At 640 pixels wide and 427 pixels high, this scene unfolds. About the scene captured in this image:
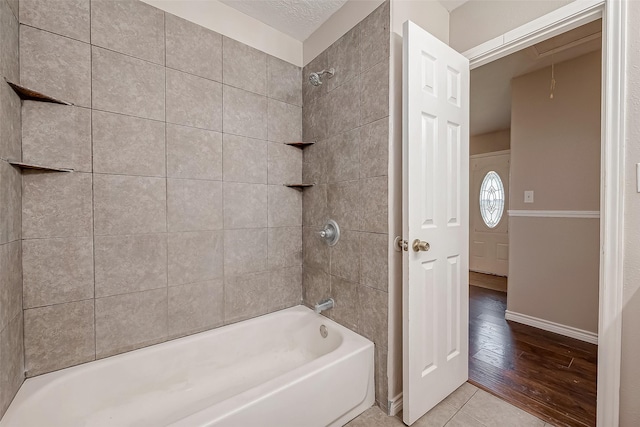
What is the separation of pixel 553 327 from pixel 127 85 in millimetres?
3717

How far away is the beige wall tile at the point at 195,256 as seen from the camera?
164 centimetres

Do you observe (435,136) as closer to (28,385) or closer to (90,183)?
(90,183)

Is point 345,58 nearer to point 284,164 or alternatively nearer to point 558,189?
point 284,164

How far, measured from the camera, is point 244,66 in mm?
1878

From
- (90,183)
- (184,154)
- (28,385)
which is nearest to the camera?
(28,385)

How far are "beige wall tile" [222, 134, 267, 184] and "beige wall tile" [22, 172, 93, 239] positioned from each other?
0.73 meters

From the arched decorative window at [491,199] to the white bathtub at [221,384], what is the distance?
13.2ft

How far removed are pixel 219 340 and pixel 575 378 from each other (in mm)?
2333

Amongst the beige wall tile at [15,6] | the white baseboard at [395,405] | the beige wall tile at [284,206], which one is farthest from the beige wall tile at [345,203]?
the beige wall tile at [15,6]

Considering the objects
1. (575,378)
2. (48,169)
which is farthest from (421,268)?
(48,169)

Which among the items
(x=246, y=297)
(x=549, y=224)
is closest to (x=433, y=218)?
(x=246, y=297)

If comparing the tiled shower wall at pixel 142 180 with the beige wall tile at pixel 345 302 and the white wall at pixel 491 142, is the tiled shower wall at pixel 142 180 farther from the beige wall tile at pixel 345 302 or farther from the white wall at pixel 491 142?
the white wall at pixel 491 142

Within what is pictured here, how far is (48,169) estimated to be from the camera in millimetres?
1258

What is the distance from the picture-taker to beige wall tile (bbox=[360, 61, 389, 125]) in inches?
60.1
